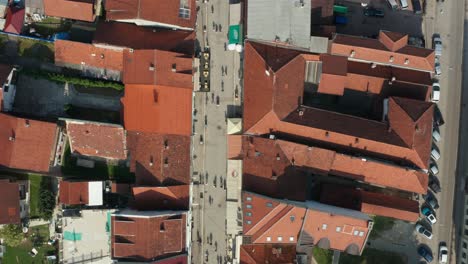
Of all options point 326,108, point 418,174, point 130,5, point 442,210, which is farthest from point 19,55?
point 442,210

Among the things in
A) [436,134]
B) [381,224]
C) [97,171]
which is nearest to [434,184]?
[436,134]

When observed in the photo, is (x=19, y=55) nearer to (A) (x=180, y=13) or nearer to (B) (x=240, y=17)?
(A) (x=180, y=13)

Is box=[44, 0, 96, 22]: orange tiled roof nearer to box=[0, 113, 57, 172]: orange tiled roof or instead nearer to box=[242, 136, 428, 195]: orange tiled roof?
box=[0, 113, 57, 172]: orange tiled roof

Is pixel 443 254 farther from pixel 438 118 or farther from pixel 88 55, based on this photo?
pixel 88 55

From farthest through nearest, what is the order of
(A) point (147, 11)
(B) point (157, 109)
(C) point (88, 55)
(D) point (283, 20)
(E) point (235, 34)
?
(E) point (235, 34) < (C) point (88, 55) < (B) point (157, 109) < (A) point (147, 11) < (D) point (283, 20)

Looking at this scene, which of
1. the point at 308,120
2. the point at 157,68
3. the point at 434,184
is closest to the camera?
the point at 157,68

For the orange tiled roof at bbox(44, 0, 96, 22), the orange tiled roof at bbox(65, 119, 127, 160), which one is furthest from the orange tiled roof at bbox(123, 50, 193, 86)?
the orange tiled roof at bbox(44, 0, 96, 22)

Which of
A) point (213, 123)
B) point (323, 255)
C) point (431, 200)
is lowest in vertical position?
point (323, 255)
